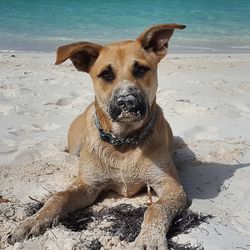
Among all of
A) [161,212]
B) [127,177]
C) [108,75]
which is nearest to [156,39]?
[108,75]

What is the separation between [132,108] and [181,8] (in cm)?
2504

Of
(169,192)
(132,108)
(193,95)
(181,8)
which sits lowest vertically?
(181,8)

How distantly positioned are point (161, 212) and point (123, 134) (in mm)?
872

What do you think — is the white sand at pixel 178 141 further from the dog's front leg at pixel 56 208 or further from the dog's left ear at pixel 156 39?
Result: the dog's left ear at pixel 156 39

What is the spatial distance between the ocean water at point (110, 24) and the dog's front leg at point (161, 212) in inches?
419

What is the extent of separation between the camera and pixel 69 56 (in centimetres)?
417

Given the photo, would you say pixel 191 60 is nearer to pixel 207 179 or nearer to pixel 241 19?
pixel 207 179

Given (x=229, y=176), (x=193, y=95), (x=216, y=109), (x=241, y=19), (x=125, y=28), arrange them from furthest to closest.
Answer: (x=241, y=19), (x=125, y=28), (x=193, y=95), (x=216, y=109), (x=229, y=176)

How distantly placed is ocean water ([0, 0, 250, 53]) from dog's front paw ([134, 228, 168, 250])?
1130 centimetres

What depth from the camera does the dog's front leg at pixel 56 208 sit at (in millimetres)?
3617

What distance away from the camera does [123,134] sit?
4.29 m

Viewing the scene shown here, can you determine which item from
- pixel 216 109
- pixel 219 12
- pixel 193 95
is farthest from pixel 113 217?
pixel 219 12

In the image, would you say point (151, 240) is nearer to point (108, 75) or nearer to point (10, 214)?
point (10, 214)

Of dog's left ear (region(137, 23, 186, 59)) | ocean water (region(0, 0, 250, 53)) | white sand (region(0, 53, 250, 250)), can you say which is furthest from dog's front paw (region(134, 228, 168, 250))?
ocean water (region(0, 0, 250, 53))
